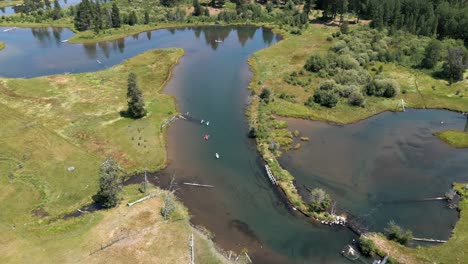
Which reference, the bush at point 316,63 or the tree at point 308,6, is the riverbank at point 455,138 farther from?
the tree at point 308,6

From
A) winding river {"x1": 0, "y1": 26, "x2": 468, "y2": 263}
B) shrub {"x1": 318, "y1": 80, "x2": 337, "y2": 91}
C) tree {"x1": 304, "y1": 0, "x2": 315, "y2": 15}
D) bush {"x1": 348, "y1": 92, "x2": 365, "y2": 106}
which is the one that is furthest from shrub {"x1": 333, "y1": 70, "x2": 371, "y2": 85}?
tree {"x1": 304, "y1": 0, "x2": 315, "y2": 15}

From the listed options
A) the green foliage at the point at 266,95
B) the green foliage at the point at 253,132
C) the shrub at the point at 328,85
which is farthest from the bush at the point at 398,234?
the shrub at the point at 328,85

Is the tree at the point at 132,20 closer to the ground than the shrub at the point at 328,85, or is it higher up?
higher up

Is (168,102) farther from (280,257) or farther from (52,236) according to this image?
(280,257)

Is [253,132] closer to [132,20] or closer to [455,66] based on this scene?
[455,66]

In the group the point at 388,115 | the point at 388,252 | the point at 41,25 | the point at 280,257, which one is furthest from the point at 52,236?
the point at 41,25

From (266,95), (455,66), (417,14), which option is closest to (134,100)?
(266,95)
